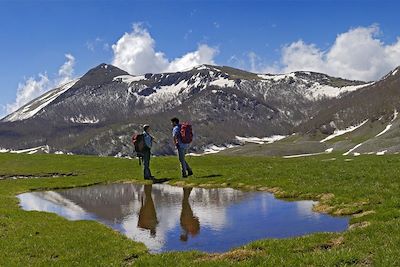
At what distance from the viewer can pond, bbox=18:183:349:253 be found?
17828 millimetres

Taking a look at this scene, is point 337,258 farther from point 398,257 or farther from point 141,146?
point 141,146

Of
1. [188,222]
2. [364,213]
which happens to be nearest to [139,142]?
[188,222]

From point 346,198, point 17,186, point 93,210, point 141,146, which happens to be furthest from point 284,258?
point 17,186

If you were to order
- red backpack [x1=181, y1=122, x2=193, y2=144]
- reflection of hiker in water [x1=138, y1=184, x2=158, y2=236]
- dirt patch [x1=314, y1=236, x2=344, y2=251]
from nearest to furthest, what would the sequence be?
dirt patch [x1=314, y1=236, x2=344, y2=251] < reflection of hiker in water [x1=138, y1=184, x2=158, y2=236] < red backpack [x1=181, y1=122, x2=193, y2=144]

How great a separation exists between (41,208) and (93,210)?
4.40 meters

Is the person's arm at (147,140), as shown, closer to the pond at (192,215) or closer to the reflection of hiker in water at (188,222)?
the pond at (192,215)

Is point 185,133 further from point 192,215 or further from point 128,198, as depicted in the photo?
point 192,215

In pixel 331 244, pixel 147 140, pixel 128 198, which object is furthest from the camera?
pixel 147 140

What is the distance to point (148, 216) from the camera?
915 inches

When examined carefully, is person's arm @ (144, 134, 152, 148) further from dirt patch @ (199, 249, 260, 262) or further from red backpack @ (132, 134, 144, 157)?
dirt patch @ (199, 249, 260, 262)

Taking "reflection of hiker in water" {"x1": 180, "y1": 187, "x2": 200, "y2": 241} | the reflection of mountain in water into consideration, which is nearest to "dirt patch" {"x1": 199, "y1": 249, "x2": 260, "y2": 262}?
"reflection of hiker in water" {"x1": 180, "y1": 187, "x2": 200, "y2": 241}

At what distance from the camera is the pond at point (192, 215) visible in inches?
702

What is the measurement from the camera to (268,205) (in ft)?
78.2

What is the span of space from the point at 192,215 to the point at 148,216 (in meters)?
2.32
